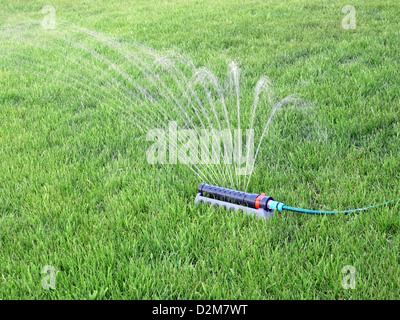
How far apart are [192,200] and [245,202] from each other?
15.4 inches

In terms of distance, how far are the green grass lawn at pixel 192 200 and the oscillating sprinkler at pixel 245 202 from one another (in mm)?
51

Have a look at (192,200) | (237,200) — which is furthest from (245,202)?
(192,200)

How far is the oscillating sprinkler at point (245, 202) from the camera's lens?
7.29 feet

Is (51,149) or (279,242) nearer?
(279,242)

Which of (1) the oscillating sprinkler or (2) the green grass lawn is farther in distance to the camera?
(1) the oscillating sprinkler

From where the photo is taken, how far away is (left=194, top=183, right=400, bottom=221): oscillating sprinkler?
7.29 feet

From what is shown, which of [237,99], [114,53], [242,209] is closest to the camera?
[242,209]

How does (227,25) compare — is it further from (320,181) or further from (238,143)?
(320,181)

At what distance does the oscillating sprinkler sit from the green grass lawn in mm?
51

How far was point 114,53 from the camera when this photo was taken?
585 cm

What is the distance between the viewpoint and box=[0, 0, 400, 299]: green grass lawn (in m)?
1.87

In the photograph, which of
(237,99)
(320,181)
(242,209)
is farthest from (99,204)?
(237,99)

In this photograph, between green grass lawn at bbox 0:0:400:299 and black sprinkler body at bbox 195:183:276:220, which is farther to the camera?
black sprinkler body at bbox 195:183:276:220

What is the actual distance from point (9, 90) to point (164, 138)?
237cm
